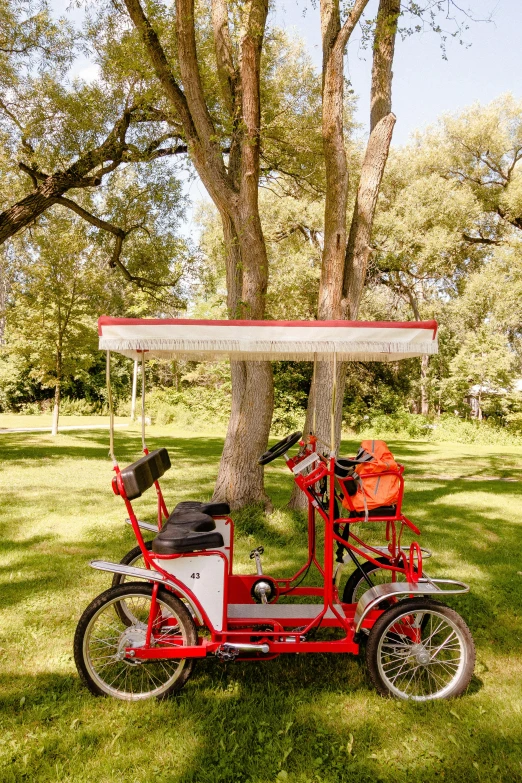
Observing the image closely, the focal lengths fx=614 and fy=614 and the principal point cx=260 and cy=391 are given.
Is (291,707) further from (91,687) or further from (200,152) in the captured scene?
(200,152)

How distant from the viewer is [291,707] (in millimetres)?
3182

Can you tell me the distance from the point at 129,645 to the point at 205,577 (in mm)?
546

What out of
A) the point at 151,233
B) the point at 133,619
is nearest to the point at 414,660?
the point at 133,619

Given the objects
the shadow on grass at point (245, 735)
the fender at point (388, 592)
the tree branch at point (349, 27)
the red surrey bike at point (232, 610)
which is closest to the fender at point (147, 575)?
the red surrey bike at point (232, 610)

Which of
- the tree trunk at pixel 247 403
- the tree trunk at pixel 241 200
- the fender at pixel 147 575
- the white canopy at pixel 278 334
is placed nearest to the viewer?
the fender at pixel 147 575

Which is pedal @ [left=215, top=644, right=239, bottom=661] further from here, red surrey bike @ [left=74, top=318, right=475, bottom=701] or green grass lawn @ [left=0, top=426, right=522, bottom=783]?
green grass lawn @ [left=0, top=426, right=522, bottom=783]

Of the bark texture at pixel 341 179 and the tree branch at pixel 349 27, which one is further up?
the tree branch at pixel 349 27

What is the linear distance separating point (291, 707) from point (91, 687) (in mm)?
1058

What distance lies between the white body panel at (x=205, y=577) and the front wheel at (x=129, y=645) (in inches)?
4.2

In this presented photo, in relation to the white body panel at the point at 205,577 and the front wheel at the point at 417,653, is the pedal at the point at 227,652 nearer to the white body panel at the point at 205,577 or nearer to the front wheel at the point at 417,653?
the white body panel at the point at 205,577

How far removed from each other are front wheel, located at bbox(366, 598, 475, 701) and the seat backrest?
1459mm

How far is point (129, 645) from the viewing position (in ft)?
10.8

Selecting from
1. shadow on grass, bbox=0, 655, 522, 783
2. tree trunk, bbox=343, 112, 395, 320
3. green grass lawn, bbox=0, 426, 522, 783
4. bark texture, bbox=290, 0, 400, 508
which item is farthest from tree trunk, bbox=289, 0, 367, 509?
shadow on grass, bbox=0, 655, 522, 783

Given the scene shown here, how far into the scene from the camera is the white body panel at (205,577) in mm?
3287
